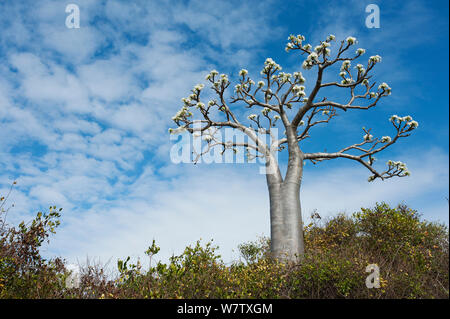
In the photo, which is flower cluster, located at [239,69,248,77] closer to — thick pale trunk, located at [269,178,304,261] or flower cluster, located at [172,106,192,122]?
flower cluster, located at [172,106,192,122]

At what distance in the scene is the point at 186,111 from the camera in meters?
12.8

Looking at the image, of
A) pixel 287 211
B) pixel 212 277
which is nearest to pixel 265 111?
pixel 287 211

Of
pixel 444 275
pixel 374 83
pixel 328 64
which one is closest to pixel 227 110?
pixel 328 64

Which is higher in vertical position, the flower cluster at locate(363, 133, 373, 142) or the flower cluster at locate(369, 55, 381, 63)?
the flower cluster at locate(369, 55, 381, 63)

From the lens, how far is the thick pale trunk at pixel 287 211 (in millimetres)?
10133

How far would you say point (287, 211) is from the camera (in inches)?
419

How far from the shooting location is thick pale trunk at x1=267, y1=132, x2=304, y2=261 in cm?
1013

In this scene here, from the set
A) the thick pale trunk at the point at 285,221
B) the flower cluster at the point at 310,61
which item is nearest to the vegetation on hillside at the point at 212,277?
the thick pale trunk at the point at 285,221

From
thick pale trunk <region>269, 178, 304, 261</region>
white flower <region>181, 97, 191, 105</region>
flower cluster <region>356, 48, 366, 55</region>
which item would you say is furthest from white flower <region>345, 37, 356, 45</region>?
white flower <region>181, 97, 191, 105</region>

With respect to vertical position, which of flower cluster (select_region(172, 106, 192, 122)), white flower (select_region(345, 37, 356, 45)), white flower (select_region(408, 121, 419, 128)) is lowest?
white flower (select_region(408, 121, 419, 128))

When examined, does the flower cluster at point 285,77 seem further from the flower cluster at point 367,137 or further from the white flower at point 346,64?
the flower cluster at point 367,137

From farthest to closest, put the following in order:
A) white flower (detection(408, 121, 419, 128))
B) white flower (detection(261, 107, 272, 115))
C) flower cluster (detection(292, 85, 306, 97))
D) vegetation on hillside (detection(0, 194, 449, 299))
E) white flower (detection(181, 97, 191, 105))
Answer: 1. white flower (detection(261, 107, 272, 115))
2. flower cluster (detection(292, 85, 306, 97))
3. white flower (detection(181, 97, 191, 105))
4. white flower (detection(408, 121, 419, 128))
5. vegetation on hillside (detection(0, 194, 449, 299))

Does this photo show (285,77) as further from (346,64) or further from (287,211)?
(287,211)

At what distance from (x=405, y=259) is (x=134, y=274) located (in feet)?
23.7
